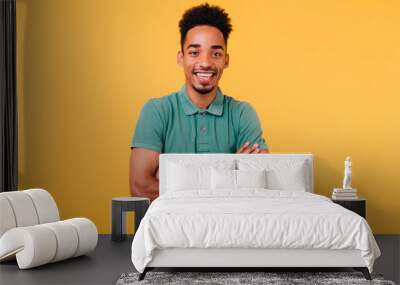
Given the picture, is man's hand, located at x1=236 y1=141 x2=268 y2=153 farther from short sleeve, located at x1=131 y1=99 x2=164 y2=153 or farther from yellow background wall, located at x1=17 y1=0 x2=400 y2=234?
short sleeve, located at x1=131 y1=99 x2=164 y2=153

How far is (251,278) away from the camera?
4996 millimetres

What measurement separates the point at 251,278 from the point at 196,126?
8.21 ft

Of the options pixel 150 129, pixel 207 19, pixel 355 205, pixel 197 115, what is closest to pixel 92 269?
pixel 150 129

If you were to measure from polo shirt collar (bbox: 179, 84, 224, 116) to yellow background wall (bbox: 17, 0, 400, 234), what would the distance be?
0.40ft

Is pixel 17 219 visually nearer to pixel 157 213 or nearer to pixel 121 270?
pixel 121 270

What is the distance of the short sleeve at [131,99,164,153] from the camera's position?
23.6 ft

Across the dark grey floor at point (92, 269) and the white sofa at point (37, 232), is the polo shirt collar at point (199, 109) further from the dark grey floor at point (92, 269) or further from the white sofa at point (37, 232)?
the white sofa at point (37, 232)

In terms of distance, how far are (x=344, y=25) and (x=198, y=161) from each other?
2.13m

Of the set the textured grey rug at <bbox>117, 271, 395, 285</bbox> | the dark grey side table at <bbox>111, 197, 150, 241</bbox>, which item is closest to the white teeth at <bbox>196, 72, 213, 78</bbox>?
the dark grey side table at <bbox>111, 197, 150, 241</bbox>

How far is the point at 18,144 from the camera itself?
7465mm

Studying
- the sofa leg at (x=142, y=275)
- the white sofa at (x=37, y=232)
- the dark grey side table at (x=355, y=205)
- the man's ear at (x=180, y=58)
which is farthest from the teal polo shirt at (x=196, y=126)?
the sofa leg at (x=142, y=275)

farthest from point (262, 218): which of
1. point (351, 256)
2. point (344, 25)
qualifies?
Result: point (344, 25)

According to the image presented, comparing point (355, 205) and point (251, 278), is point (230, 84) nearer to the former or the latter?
point (355, 205)

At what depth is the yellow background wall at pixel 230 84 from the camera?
7285 mm
